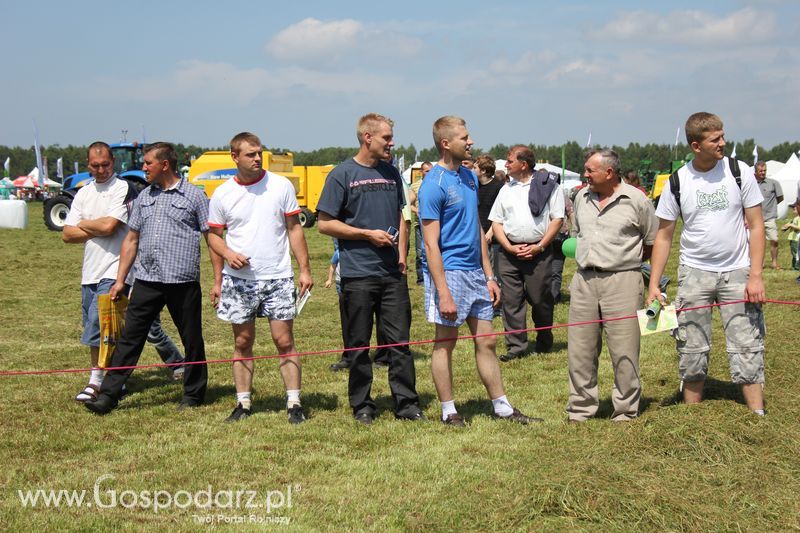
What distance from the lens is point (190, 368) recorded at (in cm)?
643

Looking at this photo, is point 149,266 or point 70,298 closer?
point 149,266

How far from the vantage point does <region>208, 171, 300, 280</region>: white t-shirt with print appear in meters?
5.78

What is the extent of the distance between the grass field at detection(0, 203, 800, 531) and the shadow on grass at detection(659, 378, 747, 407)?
0.8 inches

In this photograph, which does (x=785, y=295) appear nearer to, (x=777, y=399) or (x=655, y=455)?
(x=777, y=399)

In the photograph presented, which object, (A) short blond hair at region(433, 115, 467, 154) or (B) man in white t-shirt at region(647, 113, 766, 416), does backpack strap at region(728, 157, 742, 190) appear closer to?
(B) man in white t-shirt at region(647, 113, 766, 416)

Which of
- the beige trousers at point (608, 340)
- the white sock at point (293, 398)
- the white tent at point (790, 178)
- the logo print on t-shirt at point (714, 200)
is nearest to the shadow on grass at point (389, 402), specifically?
the white sock at point (293, 398)

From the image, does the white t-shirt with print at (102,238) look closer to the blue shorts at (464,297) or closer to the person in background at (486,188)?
the blue shorts at (464,297)

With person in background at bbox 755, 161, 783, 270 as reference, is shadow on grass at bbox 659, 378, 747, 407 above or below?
below

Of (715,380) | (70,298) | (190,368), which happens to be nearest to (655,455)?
(715,380)

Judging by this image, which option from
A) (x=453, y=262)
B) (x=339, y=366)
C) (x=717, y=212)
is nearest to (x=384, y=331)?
(x=453, y=262)

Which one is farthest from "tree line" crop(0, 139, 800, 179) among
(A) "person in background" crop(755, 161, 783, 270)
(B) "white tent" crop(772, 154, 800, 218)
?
(A) "person in background" crop(755, 161, 783, 270)

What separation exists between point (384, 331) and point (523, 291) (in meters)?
2.76

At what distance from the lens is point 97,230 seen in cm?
646

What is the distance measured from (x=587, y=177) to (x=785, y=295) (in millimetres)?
7480
